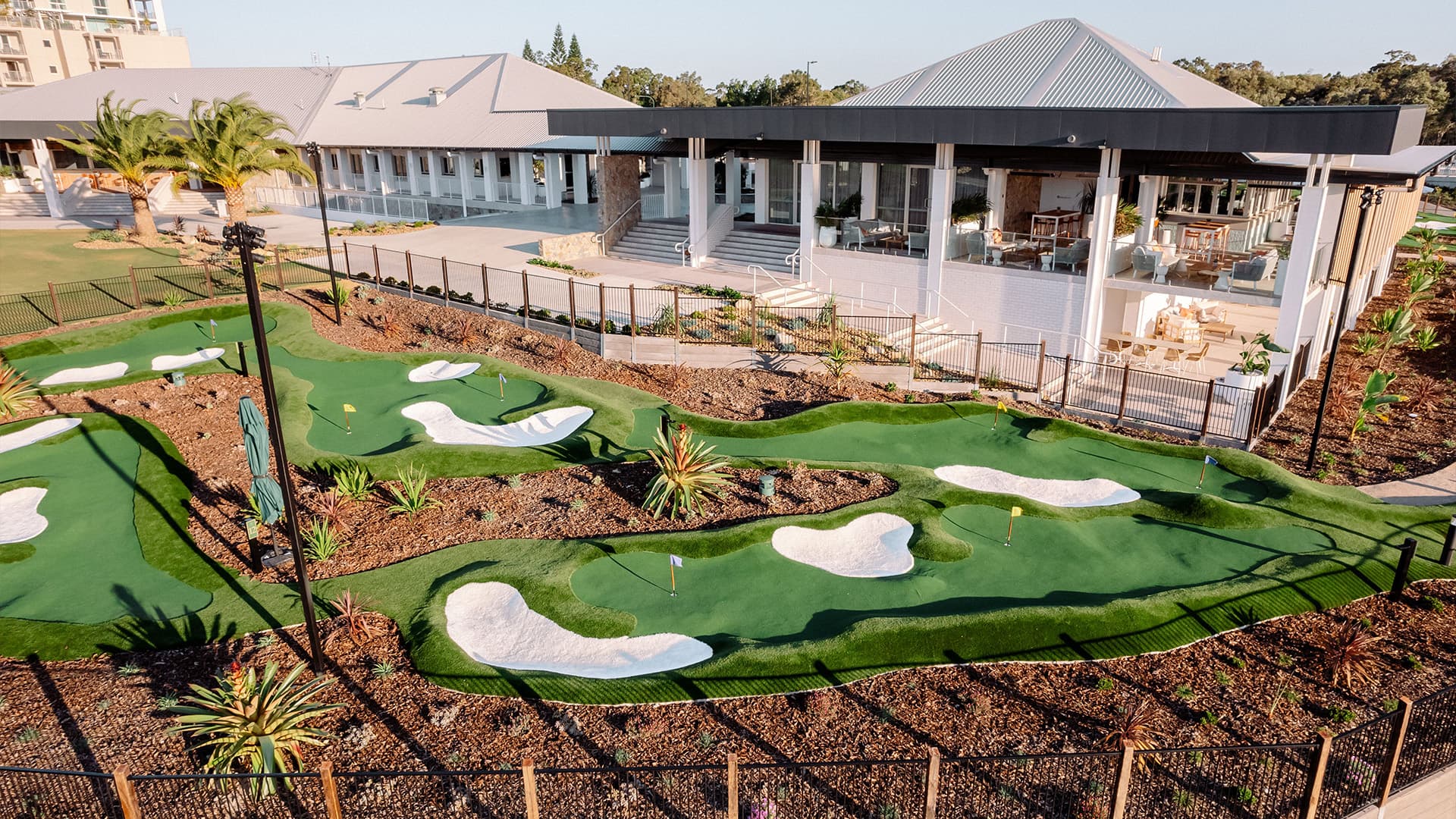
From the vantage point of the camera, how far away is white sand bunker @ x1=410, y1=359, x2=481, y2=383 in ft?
68.6

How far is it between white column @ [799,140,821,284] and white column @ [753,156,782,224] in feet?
16.6

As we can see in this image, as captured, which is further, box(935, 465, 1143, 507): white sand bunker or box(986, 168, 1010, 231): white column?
box(986, 168, 1010, 231): white column

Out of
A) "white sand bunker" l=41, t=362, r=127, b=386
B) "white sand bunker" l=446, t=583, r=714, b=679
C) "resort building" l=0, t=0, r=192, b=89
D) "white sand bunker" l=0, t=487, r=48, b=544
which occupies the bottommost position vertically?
"white sand bunker" l=446, t=583, r=714, b=679

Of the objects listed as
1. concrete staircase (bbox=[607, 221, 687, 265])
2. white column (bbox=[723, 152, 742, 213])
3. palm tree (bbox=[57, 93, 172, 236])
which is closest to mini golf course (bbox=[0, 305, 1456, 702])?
A: concrete staircase (bbox=[607, 221, 687, 265])

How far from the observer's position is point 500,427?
59.3ft

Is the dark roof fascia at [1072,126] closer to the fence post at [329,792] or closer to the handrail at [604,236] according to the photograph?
the handrail at [604,236]

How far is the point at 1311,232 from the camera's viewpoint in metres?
19.9

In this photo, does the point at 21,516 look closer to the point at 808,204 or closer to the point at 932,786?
the point at 932,786

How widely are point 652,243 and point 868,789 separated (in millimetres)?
26030

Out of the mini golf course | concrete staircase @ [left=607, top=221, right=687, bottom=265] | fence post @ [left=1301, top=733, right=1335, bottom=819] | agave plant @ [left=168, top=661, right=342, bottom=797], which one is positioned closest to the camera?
fence post @ [left=1301, top=733, right=1335, bottom=819]

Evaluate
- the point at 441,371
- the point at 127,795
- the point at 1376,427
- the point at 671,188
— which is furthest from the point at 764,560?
the point at 671,188

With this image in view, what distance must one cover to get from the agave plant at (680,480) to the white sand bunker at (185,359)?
13.5 meters

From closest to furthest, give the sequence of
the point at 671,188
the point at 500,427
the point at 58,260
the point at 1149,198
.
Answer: the point at 500,427 → the point at 1149,198 → the point at 58,260 → the point at 671,188

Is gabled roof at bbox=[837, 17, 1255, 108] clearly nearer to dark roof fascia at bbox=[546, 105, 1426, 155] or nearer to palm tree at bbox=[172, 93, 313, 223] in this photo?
dark roof fascia at bbox=[546, 105, 1426, 155]
